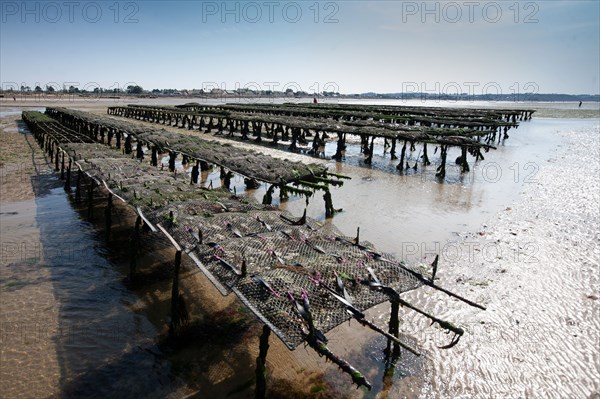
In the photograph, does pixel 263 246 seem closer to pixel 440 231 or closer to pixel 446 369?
pixel 446 369

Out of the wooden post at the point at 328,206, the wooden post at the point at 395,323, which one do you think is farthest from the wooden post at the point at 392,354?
the wooden post at the point at 328,206

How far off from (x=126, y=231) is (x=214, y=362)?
7303 mm

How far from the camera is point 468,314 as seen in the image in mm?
7770

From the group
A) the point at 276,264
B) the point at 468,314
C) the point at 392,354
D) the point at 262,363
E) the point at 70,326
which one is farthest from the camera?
the point at 468,314

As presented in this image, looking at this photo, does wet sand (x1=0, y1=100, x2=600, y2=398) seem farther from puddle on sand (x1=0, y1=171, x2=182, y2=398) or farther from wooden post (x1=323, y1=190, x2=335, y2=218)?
wooden post (x1=323, y1=190, x2=335, y2=218)

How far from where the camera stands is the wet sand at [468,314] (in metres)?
6.00

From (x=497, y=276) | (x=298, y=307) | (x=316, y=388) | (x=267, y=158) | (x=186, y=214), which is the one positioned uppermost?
(x=267, y=158)

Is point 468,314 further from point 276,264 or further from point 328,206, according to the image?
point 328,206

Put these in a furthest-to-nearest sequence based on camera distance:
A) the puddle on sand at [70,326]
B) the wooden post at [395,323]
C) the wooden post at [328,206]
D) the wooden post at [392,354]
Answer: the wooden post at [328,206] < the wooden post at [395,323] < the wooden post at [392,354] < the puddle on sand at [70,326]

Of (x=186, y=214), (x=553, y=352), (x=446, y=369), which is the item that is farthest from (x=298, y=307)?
(x=553, y=352)

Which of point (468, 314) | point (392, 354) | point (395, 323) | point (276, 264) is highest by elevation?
point (276, 264)

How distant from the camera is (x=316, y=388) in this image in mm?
5863

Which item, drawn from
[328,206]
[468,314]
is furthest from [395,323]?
[328,206]

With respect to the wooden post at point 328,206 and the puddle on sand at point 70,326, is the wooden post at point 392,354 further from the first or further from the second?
the wooden post at point 328,206
